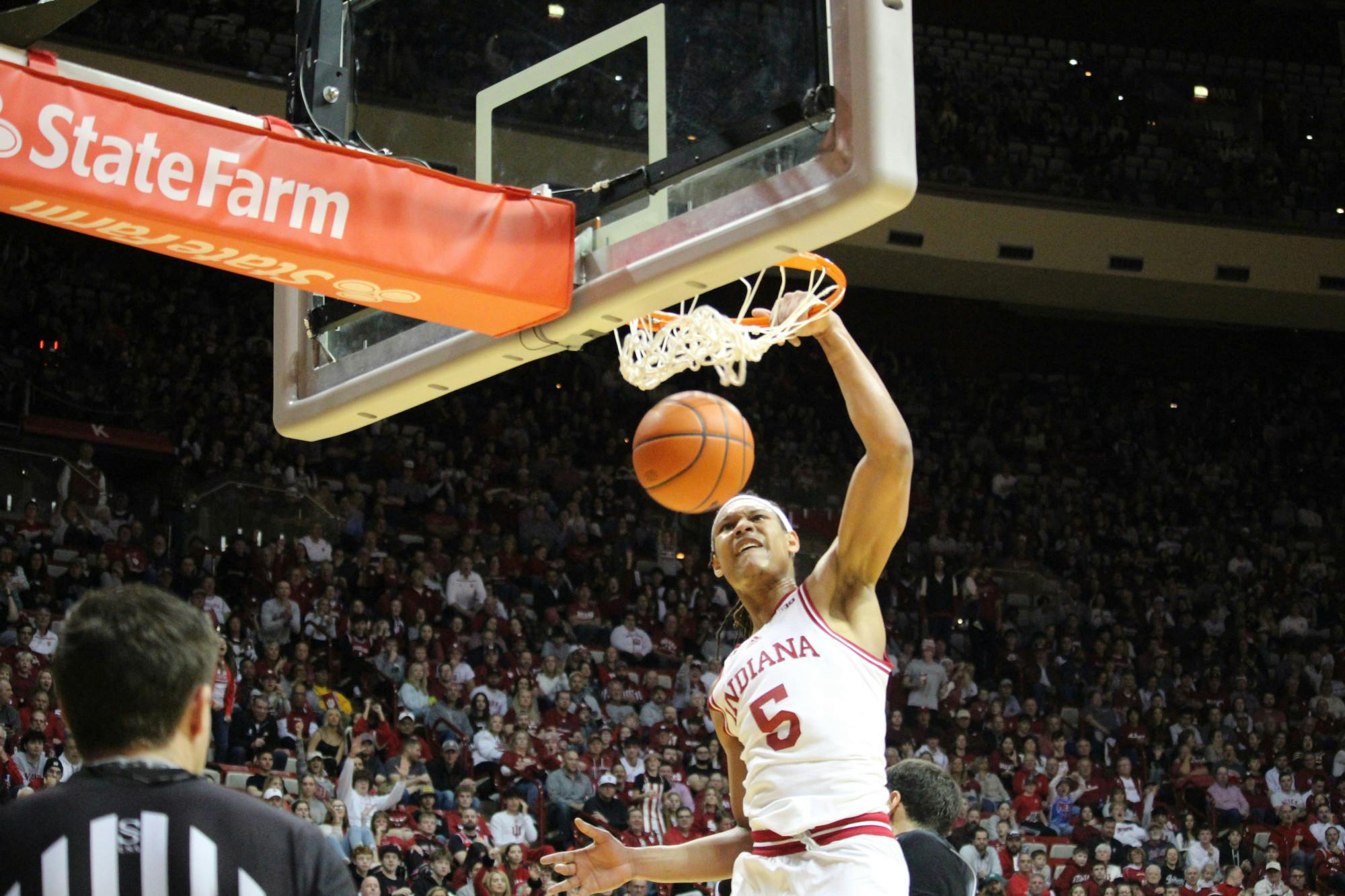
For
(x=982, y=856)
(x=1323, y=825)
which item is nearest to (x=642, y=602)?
(x=982, y=856)

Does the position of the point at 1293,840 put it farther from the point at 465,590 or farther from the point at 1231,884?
the point at 465,590

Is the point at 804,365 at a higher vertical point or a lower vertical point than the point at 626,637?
higher

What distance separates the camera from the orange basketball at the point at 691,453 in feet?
14.5

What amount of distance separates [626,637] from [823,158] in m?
9.77

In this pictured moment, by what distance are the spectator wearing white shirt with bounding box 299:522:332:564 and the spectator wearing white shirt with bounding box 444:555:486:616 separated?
0.96m

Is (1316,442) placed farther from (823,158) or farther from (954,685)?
(823,158)

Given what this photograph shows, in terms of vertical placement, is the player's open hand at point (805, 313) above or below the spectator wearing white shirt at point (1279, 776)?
above

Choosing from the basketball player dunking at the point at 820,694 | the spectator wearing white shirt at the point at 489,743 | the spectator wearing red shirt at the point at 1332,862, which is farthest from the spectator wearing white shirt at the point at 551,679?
the basketball player dunking at the point at 820,694

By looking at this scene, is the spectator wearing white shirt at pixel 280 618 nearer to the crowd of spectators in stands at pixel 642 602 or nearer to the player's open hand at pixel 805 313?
the crowd of spectators in stands at pixel 642 602

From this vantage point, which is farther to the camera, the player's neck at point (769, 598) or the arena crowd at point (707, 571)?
the arena crowd at point (707, 571)

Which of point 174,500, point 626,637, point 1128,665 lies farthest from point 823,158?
point 1128,665

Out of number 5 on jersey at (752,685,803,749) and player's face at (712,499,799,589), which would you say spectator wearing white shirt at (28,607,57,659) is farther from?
number 5 on jersey at (752,685,803,749)

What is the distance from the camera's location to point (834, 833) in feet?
11.7

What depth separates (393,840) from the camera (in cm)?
870
